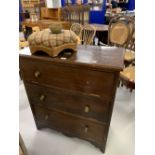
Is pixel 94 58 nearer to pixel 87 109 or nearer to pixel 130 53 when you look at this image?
pixel 87 109

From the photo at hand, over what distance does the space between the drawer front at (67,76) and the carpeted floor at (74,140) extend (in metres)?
0.72

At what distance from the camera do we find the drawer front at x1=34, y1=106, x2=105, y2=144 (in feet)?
4.73

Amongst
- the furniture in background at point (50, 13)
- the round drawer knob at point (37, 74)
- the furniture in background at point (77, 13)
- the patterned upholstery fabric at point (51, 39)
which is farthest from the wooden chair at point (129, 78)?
the furniture in background at point (50, 13)

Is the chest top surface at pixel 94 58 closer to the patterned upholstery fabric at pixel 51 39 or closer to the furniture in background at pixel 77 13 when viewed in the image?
the patterned upholstery fabric at pixel 51 39

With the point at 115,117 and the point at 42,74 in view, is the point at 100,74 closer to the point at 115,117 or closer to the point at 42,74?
the point at 42,74

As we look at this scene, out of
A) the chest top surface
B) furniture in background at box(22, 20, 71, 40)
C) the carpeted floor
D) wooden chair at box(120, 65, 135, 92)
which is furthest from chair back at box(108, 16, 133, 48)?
furniture in background at box(22, 20, 71, 40)

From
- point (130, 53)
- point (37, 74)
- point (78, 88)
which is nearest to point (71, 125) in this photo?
point (78, 88)

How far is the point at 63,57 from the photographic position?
4.07ft

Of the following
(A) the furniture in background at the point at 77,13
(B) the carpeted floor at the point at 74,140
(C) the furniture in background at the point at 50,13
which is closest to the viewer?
(B) the carpeted floor at the point at 74,140

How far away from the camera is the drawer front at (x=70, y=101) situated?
127 cm

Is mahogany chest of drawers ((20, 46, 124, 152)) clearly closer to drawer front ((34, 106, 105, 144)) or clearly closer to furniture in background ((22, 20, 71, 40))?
drawer front ((34, 106, 105, 144))
